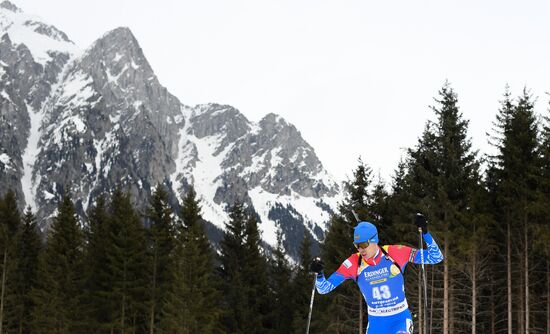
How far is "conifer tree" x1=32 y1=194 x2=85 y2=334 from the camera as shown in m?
33.7

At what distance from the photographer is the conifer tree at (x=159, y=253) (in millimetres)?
34812

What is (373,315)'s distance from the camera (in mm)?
8539

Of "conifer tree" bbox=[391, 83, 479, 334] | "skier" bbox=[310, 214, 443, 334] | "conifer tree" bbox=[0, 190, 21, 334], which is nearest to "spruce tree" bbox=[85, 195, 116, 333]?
"conifer tree" bbox=[0, 190, 21, 334]

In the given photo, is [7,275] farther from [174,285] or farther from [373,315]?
[373,315]

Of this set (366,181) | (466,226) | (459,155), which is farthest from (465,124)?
(366,181)

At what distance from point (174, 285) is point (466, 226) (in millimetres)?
15326

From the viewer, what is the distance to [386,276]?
849cm

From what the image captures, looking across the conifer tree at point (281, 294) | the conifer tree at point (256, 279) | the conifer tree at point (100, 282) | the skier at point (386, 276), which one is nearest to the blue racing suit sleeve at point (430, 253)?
the skier at point (386, 276)

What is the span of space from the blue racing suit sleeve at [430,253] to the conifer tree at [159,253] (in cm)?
2706

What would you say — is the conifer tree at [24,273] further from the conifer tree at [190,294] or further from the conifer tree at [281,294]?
the conifer tree at [281,294]

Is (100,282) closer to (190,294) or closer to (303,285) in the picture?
(190,294)

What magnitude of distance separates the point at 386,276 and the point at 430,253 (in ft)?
2.33

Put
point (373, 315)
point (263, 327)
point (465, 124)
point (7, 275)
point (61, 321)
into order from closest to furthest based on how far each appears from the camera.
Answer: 1. point (373, 315)
2. point (465, 124)
3. point (61, 321)
4. point (7, 275)
5. point (263, 327)

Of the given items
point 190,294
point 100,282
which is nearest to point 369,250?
point 190,294
